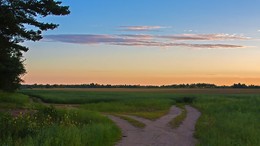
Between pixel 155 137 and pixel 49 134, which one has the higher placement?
pixel 49 134

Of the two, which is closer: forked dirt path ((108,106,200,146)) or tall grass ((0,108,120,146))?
tall grass ((0,108,120,146))

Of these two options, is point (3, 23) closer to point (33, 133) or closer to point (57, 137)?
point (33, 133)

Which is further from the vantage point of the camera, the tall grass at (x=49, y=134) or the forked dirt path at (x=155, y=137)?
the forked dirt path at (x=155, y=137)

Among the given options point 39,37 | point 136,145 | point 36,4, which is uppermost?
point 36,4

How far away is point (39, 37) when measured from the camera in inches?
1167

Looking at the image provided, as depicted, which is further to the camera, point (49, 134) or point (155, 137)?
point (155, 137)

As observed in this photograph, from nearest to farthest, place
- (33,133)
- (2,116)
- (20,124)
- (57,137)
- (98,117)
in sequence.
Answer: (57,137) → (33,133) → (20,124) → (2,116) → (98,117)

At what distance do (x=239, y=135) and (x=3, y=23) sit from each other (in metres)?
15.7

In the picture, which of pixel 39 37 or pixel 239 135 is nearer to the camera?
pixel 239 135

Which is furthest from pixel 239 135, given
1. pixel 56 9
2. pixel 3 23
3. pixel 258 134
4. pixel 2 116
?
pixel 3 23

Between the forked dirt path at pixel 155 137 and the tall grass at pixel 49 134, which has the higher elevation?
the tall grass at pixel 49 134

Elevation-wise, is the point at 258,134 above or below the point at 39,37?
below

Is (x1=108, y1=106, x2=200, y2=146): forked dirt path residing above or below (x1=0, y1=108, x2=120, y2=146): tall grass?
below

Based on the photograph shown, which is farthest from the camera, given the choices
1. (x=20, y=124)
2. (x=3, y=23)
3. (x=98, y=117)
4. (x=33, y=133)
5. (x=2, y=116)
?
(x=98, y=117)
